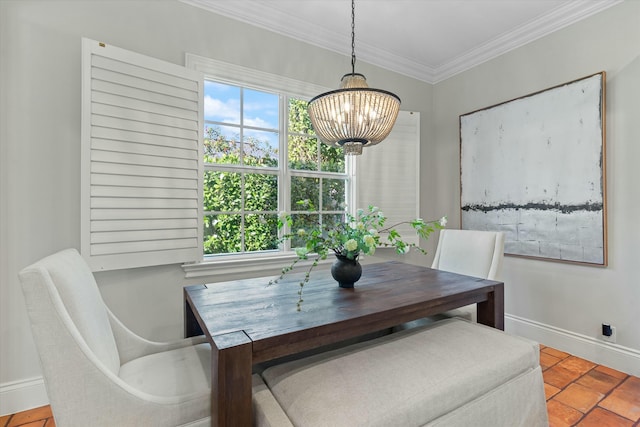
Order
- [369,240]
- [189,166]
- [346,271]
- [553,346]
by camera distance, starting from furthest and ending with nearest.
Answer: [553,346] → [189,166] → [346,271] → [369,240]

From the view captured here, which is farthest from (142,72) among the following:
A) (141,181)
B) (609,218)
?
(609,218)

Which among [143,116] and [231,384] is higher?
[143,116]

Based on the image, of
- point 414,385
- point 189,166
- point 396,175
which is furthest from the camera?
point 396,175

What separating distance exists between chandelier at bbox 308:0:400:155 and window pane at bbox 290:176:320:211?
44.4 inches

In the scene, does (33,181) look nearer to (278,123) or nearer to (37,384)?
(37,384)

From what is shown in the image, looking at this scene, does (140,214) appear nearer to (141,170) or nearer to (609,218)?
(141,170)

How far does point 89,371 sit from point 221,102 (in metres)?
2.11

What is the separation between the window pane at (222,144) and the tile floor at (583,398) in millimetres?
1926

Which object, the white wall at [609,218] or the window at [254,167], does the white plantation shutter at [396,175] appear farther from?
the white wall at [609,218]

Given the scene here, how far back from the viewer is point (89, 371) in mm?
926

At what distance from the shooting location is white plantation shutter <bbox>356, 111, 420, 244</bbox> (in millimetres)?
3156

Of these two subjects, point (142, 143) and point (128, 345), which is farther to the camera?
point (142, 143)

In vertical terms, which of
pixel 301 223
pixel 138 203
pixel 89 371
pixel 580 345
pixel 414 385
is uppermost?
pixel 138 203

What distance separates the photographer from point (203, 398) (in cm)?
107
